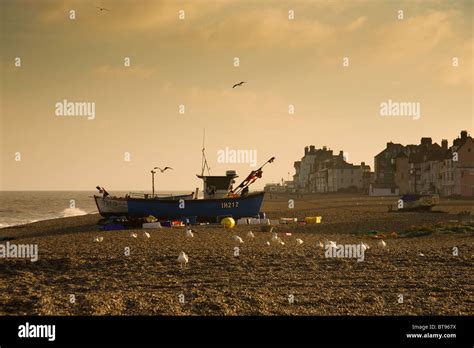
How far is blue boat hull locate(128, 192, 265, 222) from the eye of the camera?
37.0m

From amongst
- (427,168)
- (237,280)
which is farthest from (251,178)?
(427,168)

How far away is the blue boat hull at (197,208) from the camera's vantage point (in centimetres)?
3703

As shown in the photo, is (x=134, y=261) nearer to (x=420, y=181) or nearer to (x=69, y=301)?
(x=69, y=301)

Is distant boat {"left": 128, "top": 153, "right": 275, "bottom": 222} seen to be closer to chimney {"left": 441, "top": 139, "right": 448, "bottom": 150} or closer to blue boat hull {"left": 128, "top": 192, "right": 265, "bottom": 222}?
blue boat hull {"left": 128, "top": 192, "right": 265, "bottom": 222}

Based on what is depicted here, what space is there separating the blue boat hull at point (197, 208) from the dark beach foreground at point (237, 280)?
12836 mm

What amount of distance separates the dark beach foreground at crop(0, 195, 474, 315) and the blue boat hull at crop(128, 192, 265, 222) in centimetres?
1284

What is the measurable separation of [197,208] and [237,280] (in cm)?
2276

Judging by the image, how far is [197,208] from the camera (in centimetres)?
3706

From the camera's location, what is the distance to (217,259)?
18234 mm

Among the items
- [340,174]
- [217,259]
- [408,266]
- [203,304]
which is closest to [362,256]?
[408,266]

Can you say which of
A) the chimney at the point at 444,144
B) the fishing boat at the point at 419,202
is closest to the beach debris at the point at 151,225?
the fishing boat at the point at 419,202
